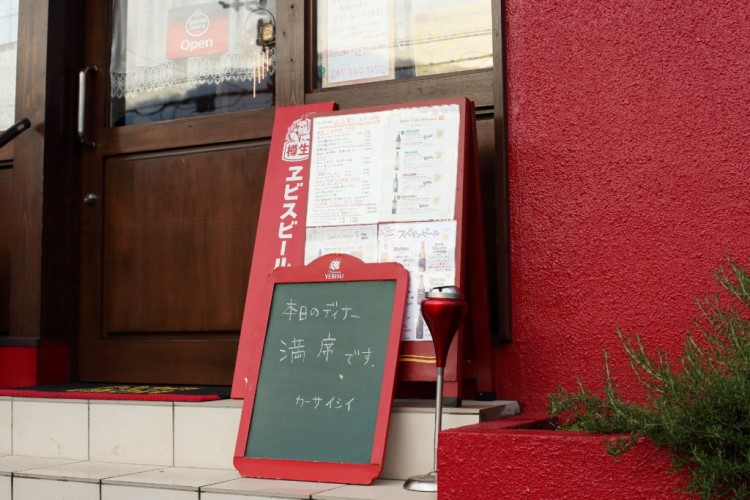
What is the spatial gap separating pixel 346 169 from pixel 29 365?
1746mm

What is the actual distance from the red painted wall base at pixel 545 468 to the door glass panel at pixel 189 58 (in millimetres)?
2077

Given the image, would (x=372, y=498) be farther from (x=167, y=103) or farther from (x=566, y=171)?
(x=167, y=103)

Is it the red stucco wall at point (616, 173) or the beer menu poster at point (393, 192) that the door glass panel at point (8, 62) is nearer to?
the beer menu poster at point (393, 192)

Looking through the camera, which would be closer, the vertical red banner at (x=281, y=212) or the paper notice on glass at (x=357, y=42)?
the vertical red banner at (x=281, y=212)

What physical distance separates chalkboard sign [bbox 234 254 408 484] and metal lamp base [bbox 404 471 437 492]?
11 centimetres

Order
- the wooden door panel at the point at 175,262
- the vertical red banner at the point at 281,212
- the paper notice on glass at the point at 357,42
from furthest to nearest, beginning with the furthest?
the wooden door panel at the point at 175,262 < the paper notice on glass at the point at 357,42 < the vertical red banner at the point at 281,212

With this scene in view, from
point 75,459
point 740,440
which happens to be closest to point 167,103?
point 75,459

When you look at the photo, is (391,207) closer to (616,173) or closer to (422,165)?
(422,165)

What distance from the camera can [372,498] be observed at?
2.51 m

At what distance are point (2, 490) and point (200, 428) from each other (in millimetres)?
705

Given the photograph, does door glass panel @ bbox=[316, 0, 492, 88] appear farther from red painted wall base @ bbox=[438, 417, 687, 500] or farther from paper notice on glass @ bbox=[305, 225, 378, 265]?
red painted wall base @ bbox=[438, 417, 687, 500]

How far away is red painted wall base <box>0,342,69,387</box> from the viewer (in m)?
3.92

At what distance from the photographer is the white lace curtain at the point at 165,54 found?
157 inches

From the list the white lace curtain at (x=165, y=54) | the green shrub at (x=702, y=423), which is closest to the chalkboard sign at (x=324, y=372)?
the green shrub at (x=702, y=423)
